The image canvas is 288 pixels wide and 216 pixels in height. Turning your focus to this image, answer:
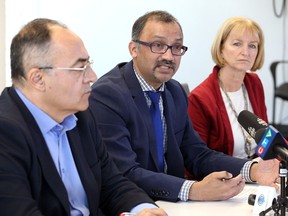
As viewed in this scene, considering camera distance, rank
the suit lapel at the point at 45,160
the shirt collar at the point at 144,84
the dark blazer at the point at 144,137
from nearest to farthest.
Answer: the suit lapel at the point at 45,160
the dark blazer at the point at 144,137
the shirt collar at the point at 144,84

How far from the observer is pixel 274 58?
5.41 meters

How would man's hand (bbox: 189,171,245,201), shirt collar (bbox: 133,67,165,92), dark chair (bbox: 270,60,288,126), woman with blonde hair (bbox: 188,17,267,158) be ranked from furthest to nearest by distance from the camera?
dark chair (bbox: 270,60,288,126), woman with blonde hair (bbox: 188,17,267,158), shirt collar (bbox: 133,67,165,92), man's hand (bbox: 189,171,245,201)

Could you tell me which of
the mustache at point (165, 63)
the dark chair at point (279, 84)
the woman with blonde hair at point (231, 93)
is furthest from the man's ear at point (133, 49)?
the dark chair at point (279, 84)

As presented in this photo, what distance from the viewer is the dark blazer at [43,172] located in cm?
145

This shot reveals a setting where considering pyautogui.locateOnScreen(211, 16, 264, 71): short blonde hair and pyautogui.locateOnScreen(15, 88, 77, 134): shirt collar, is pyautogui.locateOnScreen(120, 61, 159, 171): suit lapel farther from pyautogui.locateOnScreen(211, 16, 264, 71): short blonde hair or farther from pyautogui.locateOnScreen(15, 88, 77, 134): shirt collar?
pyautogui.locateOnScreen(211, 16, 264, 71): short blonde hair

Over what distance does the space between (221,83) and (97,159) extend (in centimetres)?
127

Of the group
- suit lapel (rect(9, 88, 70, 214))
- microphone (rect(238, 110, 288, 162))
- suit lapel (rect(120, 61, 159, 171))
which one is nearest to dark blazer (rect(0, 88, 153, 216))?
suit lapel (rect(9, 88, 70, 214))

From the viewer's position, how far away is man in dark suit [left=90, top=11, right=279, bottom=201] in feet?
6.71

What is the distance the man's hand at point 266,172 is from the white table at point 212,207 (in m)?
0.15

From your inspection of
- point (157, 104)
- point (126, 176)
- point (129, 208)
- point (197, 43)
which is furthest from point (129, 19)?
point (129, 208)

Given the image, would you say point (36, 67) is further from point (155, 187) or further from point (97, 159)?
point (155, 187)

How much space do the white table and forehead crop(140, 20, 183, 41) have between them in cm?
72

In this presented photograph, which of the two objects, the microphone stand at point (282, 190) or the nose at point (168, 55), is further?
the nose at point (168, 55)

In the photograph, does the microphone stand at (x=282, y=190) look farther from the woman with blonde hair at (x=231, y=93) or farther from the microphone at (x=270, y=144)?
the woman with blonde hair at (x=231, y=93)
